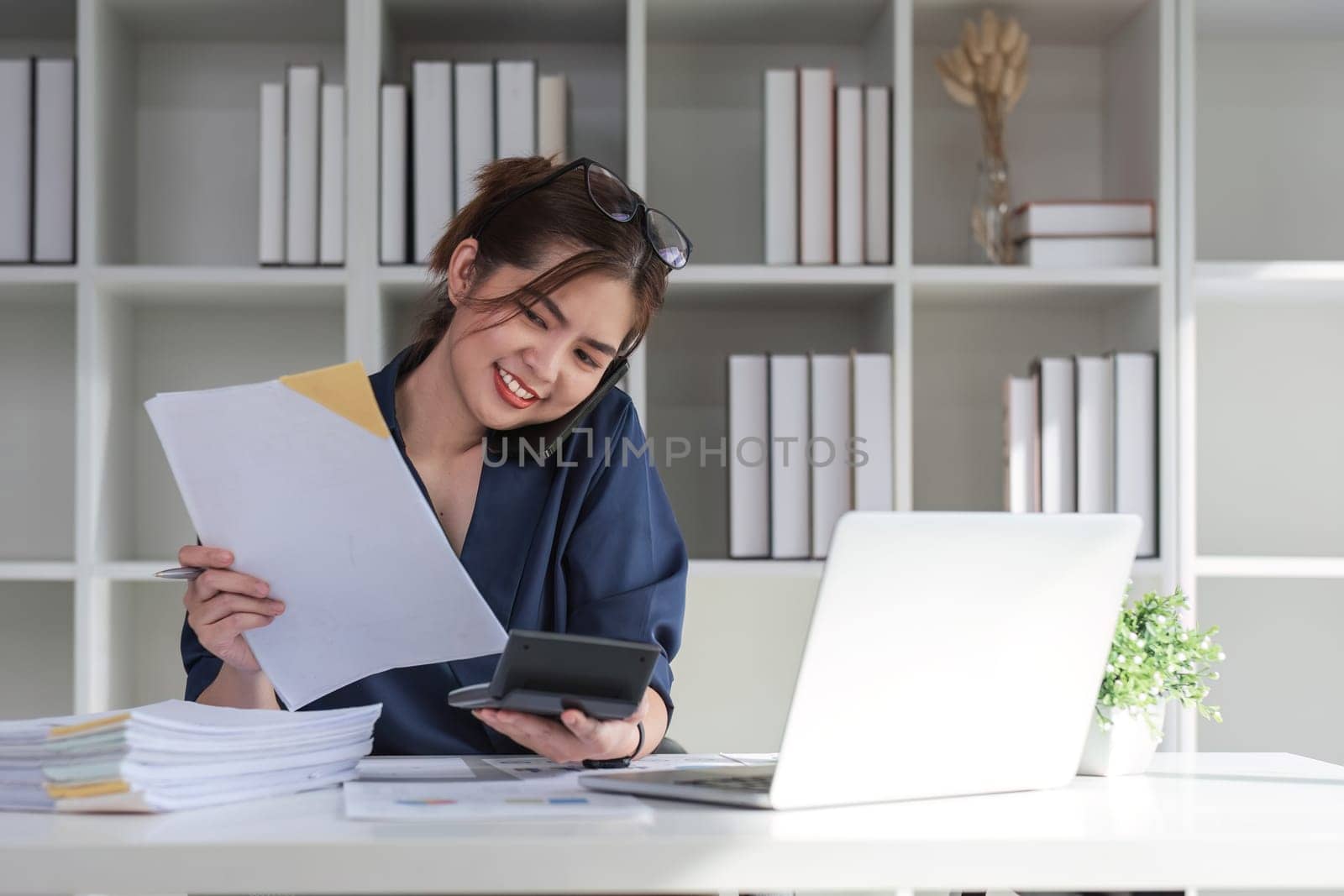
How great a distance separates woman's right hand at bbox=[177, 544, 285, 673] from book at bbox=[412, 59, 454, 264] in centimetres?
103

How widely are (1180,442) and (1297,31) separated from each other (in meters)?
0.89

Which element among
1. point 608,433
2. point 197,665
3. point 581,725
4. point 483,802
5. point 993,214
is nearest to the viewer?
point 483,802

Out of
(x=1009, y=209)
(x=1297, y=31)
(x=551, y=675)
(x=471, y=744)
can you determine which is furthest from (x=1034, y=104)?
(x=551, y=675)

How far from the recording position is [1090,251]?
2.04 metres

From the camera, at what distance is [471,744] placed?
4.36ft

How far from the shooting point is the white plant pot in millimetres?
1056

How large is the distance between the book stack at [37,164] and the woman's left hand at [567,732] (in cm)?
145

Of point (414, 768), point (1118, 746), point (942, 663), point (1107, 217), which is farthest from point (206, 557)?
point (1107, 217)

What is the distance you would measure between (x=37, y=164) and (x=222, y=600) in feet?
4.28

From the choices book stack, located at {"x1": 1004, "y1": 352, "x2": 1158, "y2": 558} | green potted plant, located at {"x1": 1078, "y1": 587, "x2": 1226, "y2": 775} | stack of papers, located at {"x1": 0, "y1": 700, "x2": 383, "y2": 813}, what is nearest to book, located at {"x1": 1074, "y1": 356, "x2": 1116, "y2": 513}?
book stack, located at {"x1": 1004, "y1": 352, "x2": 1158, "y2": 558}

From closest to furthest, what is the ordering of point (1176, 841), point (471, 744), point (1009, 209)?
1. point (1176, 841)
2. point (471, 744)
3. point (1009, 209)

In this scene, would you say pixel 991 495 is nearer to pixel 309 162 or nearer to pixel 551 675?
pixel 309 162

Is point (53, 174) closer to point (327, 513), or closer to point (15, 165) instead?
point (15, 165)

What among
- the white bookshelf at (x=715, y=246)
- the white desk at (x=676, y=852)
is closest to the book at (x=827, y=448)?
the white bookshelf at (x=715, y=246)
